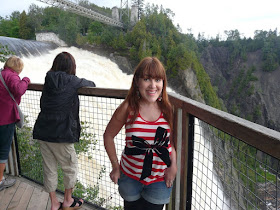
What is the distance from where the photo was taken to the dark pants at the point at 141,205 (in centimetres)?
137

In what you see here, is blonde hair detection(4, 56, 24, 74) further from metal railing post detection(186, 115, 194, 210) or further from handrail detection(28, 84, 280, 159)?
metal railing post detection(186, 115, 194, 210)

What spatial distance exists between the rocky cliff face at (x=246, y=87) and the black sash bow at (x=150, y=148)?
4554 cm

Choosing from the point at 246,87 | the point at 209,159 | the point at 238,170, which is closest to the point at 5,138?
the point at 209,159

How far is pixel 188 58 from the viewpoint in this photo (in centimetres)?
2470

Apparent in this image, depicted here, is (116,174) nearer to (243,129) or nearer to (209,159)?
(209,159)

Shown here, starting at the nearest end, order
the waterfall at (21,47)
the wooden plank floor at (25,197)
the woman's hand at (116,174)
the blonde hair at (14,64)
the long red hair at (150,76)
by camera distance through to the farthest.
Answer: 1. the long red hair at (150,76)
2. the woman's hand at (116,174)
3. the blonde hair at (14,64)
4. the wooden plank floor at (25,197)
5. the waterfall at (21,47)

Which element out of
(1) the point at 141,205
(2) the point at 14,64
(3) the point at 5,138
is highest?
(2) the point at 14,64

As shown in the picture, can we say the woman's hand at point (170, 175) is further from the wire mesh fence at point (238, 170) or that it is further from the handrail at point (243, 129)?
the handrail at point (243, 129)

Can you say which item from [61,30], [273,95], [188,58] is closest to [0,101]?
[61,30]

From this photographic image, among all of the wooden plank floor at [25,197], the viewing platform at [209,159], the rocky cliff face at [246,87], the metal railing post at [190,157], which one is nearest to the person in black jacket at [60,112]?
the viewing platform at [209,159]

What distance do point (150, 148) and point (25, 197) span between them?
188cm

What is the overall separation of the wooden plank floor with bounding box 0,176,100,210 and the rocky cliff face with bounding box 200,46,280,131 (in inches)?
1767

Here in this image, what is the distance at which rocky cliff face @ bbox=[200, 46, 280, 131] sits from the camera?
44.7m

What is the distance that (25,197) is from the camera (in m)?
2.47
